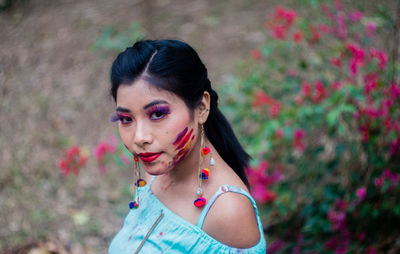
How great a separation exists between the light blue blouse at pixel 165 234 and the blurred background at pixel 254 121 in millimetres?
978

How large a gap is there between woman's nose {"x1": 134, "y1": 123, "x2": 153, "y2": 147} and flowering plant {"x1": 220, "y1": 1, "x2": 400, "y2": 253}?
122 centimetres

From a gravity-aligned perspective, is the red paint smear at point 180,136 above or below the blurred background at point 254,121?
above

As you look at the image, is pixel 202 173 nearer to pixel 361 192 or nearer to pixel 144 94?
pixel 144 94

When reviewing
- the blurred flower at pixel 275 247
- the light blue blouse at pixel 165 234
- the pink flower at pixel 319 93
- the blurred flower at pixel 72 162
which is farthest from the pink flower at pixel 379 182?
the blurred flower at pixel 72 162

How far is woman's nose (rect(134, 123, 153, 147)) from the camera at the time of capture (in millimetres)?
1469

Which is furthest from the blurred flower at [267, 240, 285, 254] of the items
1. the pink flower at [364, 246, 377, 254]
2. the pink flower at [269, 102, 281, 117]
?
the pink flower at [269, 102, 281, 117]

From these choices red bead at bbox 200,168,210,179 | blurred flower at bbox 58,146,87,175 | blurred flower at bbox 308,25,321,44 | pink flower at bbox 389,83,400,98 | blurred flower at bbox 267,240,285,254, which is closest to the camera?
red bead at bbox 200,168,210,179

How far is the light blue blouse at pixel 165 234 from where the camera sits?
58.0 inches

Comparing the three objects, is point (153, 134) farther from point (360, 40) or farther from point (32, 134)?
point (32, 134)

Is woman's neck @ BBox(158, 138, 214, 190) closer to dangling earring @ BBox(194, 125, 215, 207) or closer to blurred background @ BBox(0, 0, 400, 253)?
dangling earring @ BBox(194, 125, 215, 207)

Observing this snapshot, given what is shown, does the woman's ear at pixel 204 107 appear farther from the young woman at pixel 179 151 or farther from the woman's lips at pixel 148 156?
the woman's lips at pixel 148 156

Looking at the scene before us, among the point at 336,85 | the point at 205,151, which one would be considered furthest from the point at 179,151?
the point at 336,85

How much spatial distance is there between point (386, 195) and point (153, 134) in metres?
1.66

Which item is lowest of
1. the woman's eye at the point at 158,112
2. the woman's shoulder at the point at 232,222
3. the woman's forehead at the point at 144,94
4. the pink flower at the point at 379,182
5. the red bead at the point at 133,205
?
the pink flower at the point at 379,182
